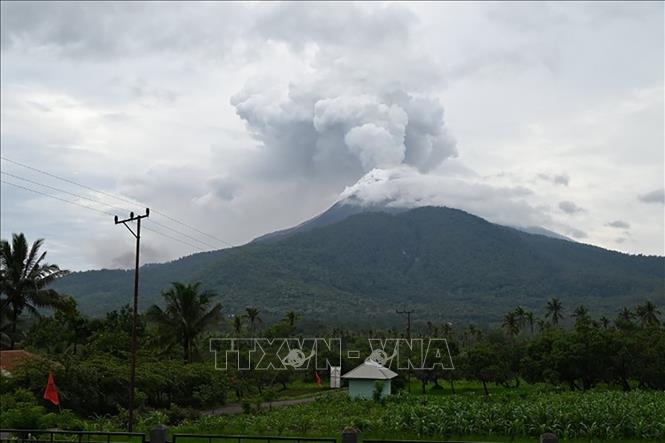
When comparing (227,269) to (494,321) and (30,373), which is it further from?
(30,373)

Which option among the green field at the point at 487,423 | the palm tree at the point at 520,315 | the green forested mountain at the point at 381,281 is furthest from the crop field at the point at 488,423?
the green forested mountain at the point at 381,281

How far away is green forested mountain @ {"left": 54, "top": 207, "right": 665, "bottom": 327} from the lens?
14038 cm

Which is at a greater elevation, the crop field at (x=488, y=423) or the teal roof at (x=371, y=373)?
the teal roof at (x=371, y=373)

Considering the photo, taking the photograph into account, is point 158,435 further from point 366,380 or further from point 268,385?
point 268,385

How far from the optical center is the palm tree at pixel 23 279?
32.8 metres

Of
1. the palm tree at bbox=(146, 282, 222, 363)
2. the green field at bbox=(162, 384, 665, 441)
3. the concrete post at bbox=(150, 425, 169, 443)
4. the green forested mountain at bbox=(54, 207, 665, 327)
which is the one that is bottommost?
the green field at bbox=(162, 384, 665, 441)

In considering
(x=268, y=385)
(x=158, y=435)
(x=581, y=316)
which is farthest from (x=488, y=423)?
(x=581, y=316)

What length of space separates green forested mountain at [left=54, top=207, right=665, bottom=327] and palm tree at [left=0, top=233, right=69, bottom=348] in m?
83.0

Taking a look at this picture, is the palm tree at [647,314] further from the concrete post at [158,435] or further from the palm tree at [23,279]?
the concrete post at [158,435]

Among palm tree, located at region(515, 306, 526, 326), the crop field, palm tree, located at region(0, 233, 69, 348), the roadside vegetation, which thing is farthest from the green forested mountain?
the crop field

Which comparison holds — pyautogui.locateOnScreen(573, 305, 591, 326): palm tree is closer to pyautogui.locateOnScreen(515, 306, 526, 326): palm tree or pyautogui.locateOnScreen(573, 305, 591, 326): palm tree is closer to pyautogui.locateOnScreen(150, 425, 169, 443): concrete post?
pyautogui.locateOnScreen(515, 306, 526, 326): palm tree

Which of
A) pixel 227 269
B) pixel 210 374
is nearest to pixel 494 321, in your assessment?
pixel 227 269

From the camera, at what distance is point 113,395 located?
28.8m

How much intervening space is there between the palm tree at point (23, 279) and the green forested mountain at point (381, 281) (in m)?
83.0
